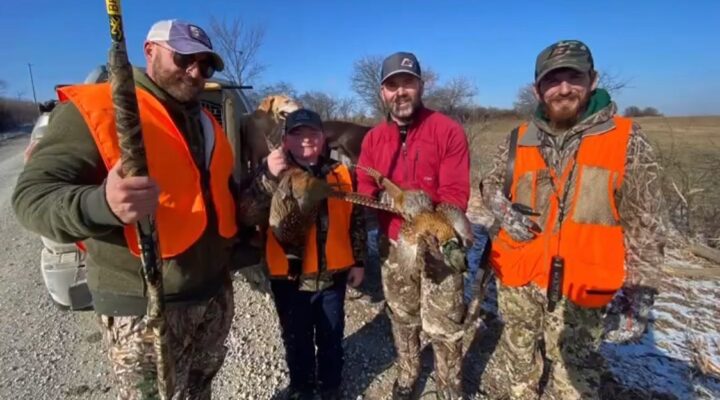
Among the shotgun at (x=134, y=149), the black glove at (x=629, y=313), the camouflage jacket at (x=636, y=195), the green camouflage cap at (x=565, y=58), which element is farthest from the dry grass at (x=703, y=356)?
the shotgun at (x=134, y=149)

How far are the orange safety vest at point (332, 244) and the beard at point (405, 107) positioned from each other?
0.61m

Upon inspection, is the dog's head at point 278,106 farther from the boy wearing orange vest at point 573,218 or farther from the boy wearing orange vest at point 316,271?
the boy wearing orange vest at point 573,218

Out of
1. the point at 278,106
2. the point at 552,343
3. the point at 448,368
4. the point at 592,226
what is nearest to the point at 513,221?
the point at 592,226

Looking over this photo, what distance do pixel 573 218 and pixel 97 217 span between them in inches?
103

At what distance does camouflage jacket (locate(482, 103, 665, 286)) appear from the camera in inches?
101

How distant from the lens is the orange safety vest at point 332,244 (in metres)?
3.14

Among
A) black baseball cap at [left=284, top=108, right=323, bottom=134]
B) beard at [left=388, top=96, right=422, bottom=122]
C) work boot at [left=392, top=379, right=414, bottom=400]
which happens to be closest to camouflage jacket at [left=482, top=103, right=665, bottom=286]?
beard at [left=388, top=96, right=422, bottom=122]

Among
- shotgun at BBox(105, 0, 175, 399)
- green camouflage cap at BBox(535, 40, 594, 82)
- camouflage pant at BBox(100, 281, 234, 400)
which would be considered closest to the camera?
shotgun at BBox(105, 0, 175, 399)

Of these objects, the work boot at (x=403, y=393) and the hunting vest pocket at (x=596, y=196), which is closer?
the hunting vest pocket at (x=596, y=196)

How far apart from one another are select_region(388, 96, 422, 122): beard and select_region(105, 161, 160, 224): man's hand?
208 centimetres

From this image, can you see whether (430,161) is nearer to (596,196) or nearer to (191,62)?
(596,196)

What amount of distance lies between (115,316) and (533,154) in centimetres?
272

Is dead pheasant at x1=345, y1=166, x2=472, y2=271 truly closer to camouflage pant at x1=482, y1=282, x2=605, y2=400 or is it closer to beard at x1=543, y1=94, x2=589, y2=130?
camouflage pant at x1=482, y1=282, x2=605, y2=400

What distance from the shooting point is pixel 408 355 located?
350cm
